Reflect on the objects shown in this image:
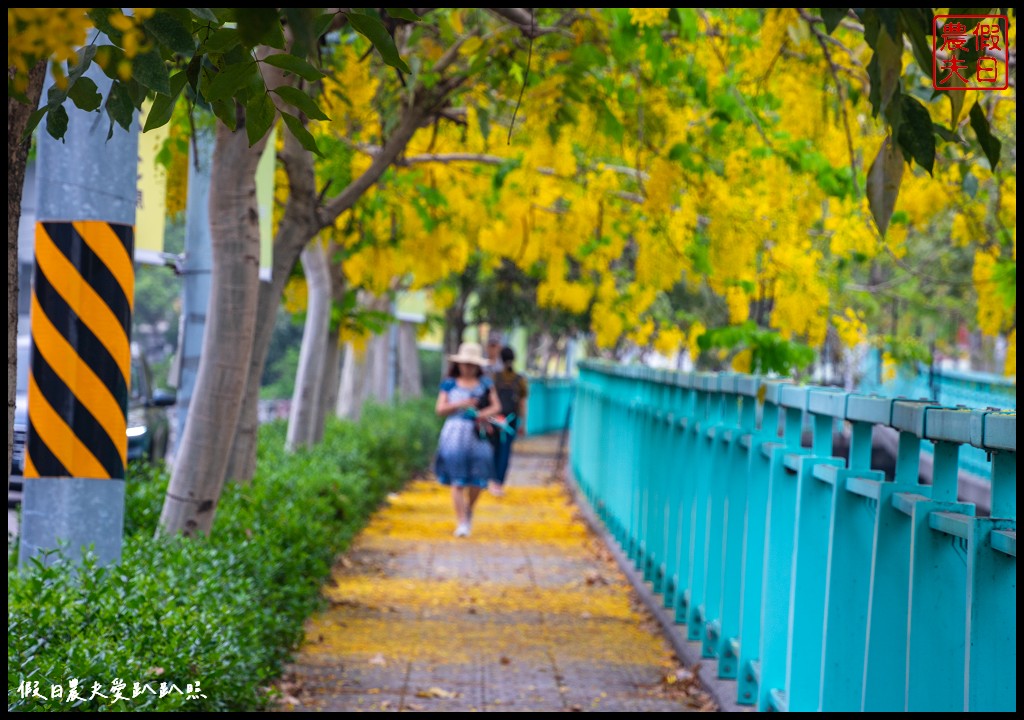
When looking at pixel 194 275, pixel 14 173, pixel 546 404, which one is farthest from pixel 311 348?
pixel 546 404

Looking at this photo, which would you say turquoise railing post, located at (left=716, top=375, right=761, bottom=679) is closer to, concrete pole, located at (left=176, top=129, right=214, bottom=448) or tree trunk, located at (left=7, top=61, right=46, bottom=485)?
tree trunk, located at (left=7, top=61, right=46, bottom=485)

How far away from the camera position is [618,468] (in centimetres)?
1055

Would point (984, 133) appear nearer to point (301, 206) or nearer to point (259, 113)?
point (259, 113)

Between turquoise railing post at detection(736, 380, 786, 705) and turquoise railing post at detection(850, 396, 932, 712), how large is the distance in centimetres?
141

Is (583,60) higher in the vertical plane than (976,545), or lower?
higher

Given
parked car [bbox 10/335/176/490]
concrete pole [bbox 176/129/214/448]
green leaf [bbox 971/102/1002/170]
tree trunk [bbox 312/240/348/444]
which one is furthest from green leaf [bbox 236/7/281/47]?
tree trunk [bbox 312/240/348/444]

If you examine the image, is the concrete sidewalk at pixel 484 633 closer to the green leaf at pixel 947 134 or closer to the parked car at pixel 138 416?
the parked car at pixel 138 416

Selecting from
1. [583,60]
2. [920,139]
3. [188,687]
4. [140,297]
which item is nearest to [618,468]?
[583,60]

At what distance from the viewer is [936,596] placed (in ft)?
10.0

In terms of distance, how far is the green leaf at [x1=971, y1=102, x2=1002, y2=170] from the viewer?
284 centimetres

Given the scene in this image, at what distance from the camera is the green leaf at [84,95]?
2369mm

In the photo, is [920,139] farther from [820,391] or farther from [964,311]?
[964,311]

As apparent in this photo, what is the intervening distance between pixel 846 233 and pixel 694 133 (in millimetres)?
2438

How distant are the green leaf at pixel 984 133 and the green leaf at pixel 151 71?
158 centimetres
